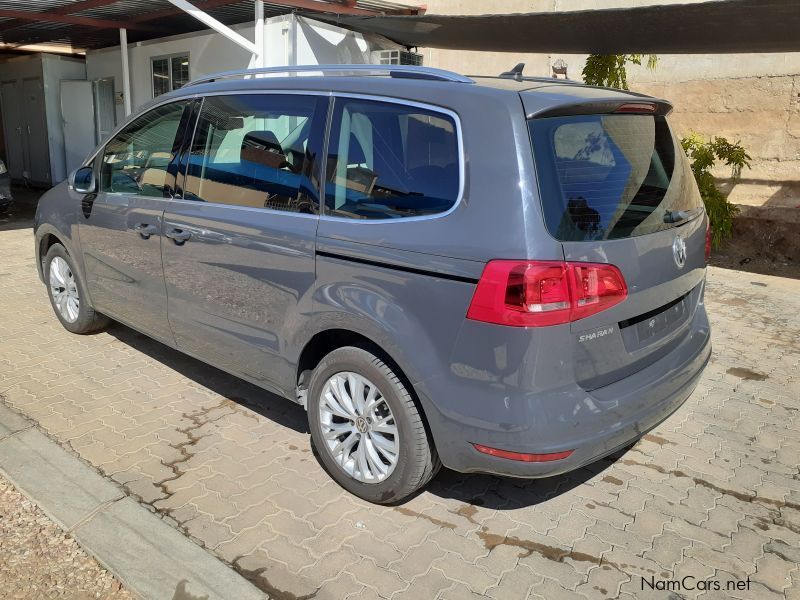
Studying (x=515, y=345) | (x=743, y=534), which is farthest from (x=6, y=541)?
(x=743, y=534)

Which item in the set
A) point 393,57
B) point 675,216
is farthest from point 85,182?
point 393,57

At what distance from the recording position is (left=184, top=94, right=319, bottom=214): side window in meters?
3.13

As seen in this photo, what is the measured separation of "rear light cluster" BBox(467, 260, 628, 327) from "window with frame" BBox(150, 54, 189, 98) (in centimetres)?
953

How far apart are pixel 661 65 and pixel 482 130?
828cm

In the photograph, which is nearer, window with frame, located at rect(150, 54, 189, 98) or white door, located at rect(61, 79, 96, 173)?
window with frame, located at rect(150, 54, 189, 98)

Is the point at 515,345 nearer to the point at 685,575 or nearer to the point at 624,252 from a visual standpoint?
the point at 624,252

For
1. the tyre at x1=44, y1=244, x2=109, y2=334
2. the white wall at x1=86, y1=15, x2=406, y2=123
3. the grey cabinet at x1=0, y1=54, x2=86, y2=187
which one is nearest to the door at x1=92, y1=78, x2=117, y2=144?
the grey cabinet at x1=0, y1=54, x2=86, y2=187

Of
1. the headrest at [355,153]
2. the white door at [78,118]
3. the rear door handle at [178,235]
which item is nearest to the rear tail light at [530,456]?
the headrest at [355,153]

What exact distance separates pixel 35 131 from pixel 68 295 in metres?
11.2

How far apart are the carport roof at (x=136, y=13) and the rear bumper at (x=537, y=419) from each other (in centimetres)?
675

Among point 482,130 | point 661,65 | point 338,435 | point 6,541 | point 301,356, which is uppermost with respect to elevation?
point 661,65

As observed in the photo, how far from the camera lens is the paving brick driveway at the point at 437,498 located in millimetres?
2621

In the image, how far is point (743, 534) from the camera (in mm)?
2910

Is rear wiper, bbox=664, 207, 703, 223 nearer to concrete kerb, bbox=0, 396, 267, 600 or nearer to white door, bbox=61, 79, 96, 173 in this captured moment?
concrete kerb, bbox=0, 396, 267, 600
